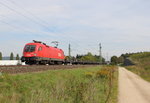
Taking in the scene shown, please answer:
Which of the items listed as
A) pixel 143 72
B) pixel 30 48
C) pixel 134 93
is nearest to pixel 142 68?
pixel 143 72

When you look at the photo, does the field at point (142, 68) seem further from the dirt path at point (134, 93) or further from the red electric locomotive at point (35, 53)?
the red electric locomotive at point (35, 53)

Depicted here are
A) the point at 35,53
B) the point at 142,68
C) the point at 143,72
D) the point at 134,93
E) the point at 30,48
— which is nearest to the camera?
the point at 134,93

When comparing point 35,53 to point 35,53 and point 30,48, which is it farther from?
point 30,48

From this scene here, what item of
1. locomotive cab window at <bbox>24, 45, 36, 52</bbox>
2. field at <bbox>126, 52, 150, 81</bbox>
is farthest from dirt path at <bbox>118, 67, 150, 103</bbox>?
field at <bbox>126, 52, 150, 81</bbox>

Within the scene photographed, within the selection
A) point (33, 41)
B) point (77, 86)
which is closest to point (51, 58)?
point (33, 41)

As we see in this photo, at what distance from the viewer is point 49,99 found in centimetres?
863

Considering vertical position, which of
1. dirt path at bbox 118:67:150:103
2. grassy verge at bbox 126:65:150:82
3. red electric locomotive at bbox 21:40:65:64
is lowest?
dirt path at bbox 118:67:150:103

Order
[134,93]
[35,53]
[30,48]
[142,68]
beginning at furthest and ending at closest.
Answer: [142,68] < [30,48] < [35,53] < [134,93]

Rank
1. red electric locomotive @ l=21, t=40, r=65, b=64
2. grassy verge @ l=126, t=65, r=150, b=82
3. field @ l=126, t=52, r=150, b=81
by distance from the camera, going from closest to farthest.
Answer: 1. red electric locomotive @ l=21, t=40, r=65, b=64
2. grassy verge @ l=126, t=65, r=150, b=82
3. field @ l=126, t=52, r=150, b=81

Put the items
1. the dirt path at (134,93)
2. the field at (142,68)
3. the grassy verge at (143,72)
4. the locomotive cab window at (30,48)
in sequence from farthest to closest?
the field at (142,68) < the grassy verge at (143,72) < the locomotive cab window at (30,48) < the dirt path at (134,93)

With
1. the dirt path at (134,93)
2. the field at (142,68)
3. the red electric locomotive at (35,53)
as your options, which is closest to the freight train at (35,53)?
the red electric locomotive at (35,53)

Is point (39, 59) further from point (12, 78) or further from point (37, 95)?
point (37, 95)

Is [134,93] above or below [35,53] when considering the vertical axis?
below

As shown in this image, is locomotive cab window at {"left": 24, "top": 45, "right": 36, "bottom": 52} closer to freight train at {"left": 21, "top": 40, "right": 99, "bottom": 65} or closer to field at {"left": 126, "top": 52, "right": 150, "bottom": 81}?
freight train at {"left": 21, "top": 40, "right": 99, "bottom": 65}
